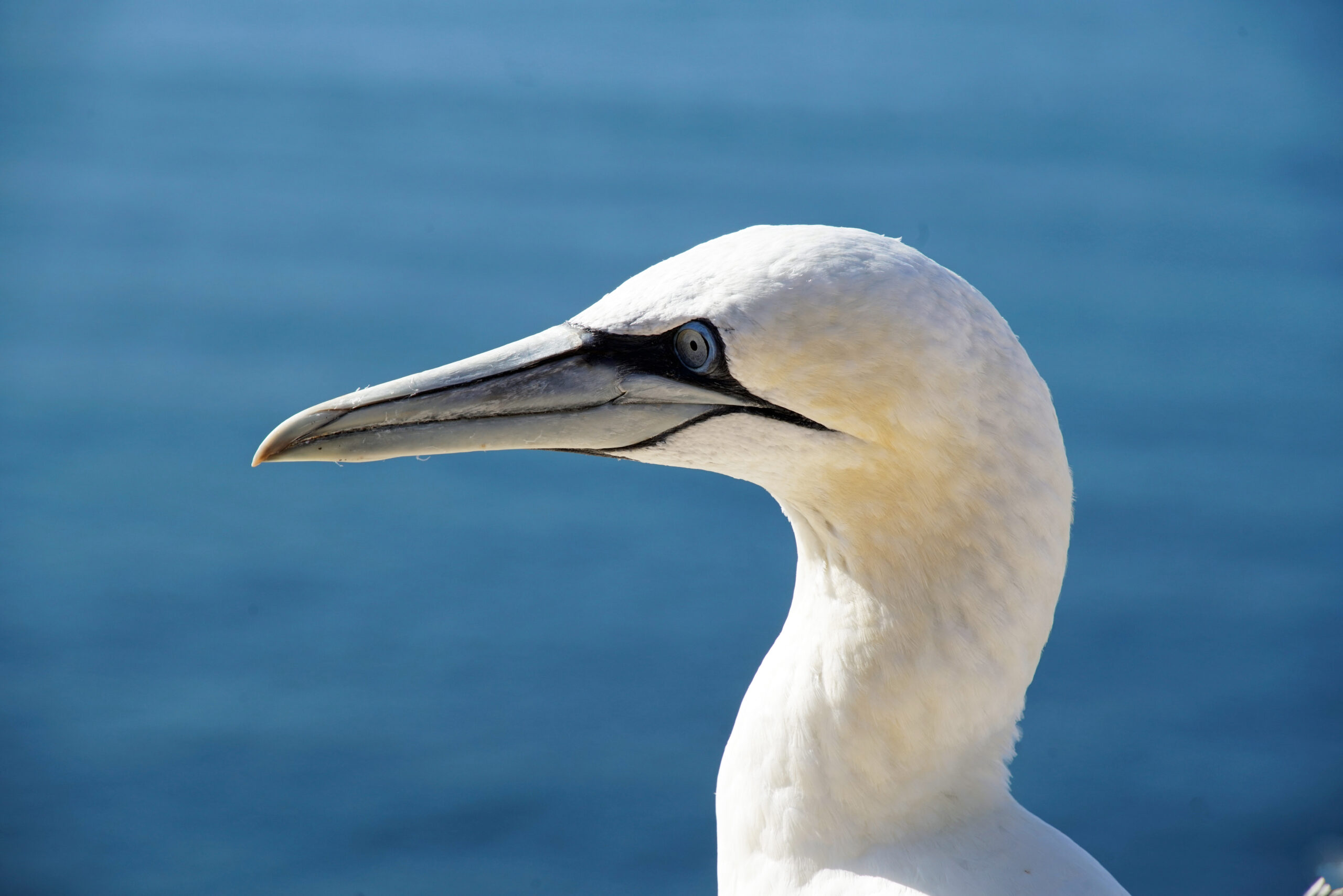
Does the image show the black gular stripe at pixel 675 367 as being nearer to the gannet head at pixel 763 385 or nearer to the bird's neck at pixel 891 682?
the gannet head at pixel 763 385

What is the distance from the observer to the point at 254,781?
343cm

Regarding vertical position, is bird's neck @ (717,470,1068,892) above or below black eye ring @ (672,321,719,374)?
below

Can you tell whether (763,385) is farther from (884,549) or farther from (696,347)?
(884,549)

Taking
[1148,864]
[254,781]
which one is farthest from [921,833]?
[254,781]

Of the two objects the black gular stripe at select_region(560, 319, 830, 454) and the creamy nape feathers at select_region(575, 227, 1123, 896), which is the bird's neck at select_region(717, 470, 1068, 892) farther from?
the black gular stripe at select_region(560, 319, 830, 454)

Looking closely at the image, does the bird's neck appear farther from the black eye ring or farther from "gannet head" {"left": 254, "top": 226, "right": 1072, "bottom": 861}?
the black eye ring

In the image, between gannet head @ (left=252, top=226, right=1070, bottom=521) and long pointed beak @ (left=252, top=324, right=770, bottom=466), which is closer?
gannet head @ (left=252, top=226, right=1070, bottom=521)

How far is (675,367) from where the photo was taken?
137 cm

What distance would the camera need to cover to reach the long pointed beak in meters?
1.40

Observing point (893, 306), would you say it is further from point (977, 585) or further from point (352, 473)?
point (352, 473)

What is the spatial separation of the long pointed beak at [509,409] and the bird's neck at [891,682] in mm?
226

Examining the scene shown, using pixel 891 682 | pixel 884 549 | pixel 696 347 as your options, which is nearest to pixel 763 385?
pixel 696 347

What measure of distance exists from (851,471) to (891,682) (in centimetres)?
25

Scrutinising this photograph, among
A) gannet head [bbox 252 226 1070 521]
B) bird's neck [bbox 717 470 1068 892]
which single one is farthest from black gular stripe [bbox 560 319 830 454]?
bird's neck [bbox 717 470 1068 892]
